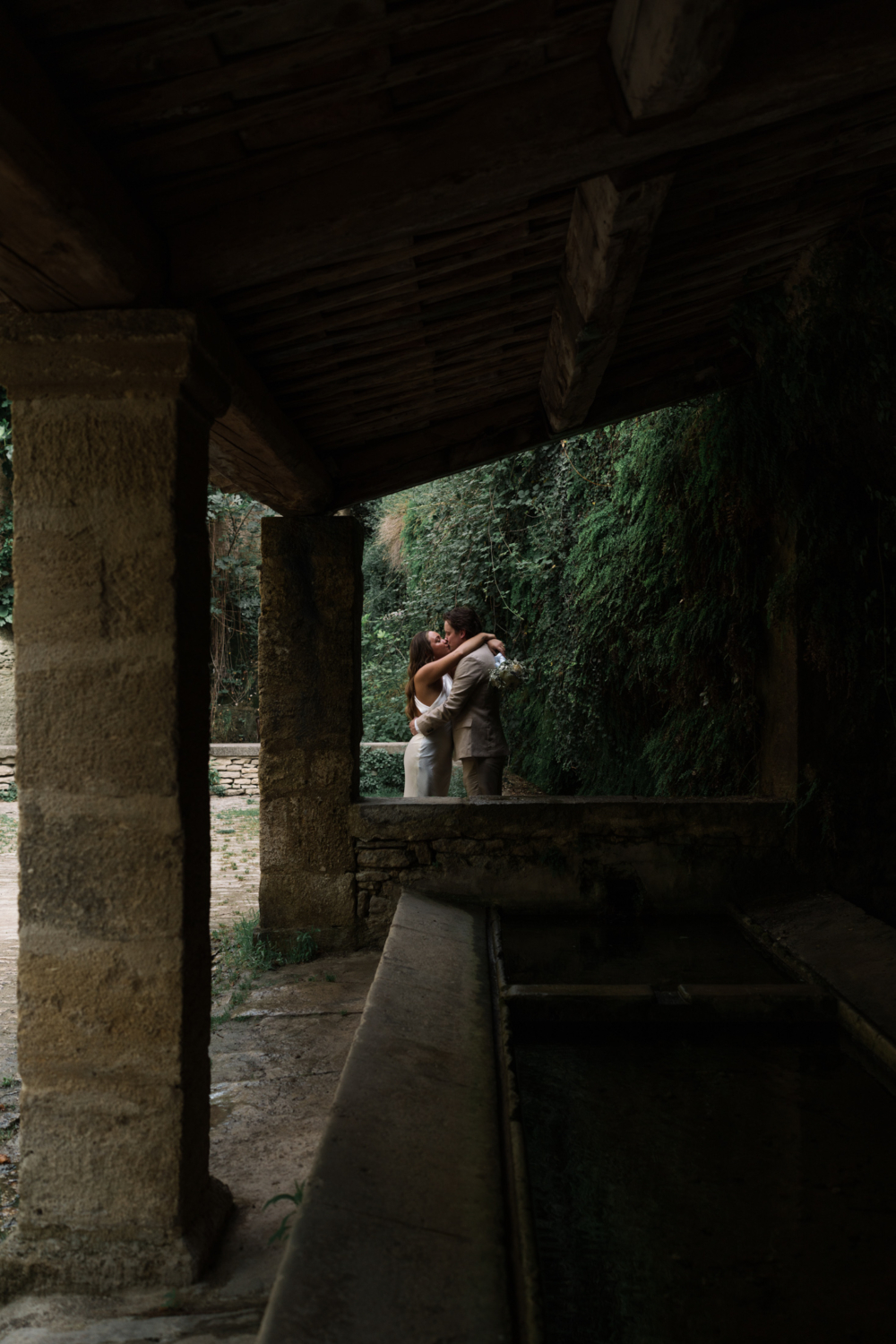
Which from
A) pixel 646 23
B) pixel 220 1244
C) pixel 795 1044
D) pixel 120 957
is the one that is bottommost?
pixel 220 1244

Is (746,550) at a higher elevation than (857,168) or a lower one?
lower

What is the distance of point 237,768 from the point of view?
12.7 meters

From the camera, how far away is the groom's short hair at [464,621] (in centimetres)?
606

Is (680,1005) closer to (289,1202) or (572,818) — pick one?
(289,1202)

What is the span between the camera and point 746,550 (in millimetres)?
4965

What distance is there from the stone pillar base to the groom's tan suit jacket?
389cm

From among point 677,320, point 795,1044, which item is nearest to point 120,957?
point 795,1044

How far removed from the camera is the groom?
19.2 feet

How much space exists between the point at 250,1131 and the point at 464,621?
12.0ft

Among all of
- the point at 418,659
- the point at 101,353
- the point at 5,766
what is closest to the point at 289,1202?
the point at 101,353

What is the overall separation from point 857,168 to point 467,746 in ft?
12.3

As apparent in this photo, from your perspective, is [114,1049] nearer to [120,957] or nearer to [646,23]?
[120,957]

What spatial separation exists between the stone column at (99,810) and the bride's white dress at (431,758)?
396cm

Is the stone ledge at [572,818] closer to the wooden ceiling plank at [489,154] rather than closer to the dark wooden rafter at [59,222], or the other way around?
the dark wooden rafter at [59,222]
